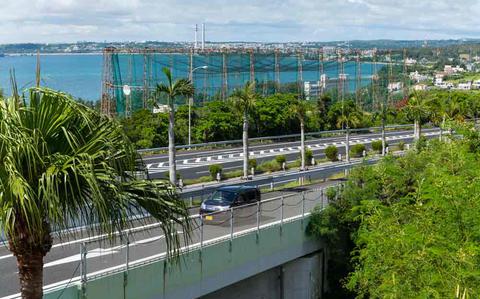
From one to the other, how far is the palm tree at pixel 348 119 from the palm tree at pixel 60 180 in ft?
132

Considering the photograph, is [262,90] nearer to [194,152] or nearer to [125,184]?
[194,152]

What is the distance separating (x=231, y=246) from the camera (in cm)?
1988

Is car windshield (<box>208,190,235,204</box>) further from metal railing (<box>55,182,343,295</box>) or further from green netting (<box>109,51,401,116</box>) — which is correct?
green netting (<box>109,51,401,116</box>)

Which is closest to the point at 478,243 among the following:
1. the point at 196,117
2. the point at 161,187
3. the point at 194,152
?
the point at 161,187

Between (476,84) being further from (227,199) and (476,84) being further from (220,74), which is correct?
(227,199)

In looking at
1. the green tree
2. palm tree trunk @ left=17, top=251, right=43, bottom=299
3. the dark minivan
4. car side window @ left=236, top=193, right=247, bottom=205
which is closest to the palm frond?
palm tree trunk @ left=17, top=251, right=43, bottom=299

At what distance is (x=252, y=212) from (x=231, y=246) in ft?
6.36

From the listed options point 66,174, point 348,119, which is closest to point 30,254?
point 66,174

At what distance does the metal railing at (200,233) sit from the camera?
48.3 ft

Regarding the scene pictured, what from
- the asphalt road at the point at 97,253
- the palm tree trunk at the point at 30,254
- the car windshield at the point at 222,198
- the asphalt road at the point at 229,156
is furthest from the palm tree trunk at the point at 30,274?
the asphalt road at the point at 229,156

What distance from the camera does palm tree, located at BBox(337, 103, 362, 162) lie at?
48450 millimetres

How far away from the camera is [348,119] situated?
53.5m

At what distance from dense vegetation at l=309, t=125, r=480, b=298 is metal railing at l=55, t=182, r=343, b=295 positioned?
43.1 inches

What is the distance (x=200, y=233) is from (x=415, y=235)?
5.98m
